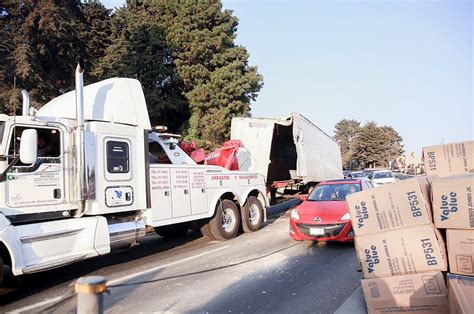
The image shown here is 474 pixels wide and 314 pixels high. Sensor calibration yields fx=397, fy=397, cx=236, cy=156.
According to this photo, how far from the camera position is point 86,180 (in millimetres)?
6582

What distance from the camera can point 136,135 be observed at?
24.9ft

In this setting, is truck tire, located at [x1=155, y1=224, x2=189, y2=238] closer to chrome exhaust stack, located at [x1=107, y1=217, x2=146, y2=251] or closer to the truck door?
chrome exhaust stack, located at [x1=107, y1=217, x2=146, y2=251]

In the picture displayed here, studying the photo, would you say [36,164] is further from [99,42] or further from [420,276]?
[99,42]

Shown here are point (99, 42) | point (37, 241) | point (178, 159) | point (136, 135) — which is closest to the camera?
point (37, 241)

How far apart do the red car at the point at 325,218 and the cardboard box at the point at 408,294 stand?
13.3ft

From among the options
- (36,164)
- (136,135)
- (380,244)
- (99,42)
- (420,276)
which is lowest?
(420,276)

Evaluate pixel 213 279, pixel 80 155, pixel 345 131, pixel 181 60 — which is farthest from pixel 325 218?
pixel 345 131

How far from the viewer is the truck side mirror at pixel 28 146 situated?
5645 mm

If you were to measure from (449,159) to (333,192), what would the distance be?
5031 mm

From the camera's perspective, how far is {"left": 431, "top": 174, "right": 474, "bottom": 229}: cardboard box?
347 centimetres

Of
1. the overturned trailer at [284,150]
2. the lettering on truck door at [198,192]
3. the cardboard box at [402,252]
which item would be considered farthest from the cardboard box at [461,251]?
the overturned trailer at [284,150]

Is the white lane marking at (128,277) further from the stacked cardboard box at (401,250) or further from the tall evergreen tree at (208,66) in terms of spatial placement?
the tall evergreen tree at (208,66)

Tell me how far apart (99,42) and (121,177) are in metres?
19.1

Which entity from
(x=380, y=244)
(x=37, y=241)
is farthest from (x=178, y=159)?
(x=380, y=244)
